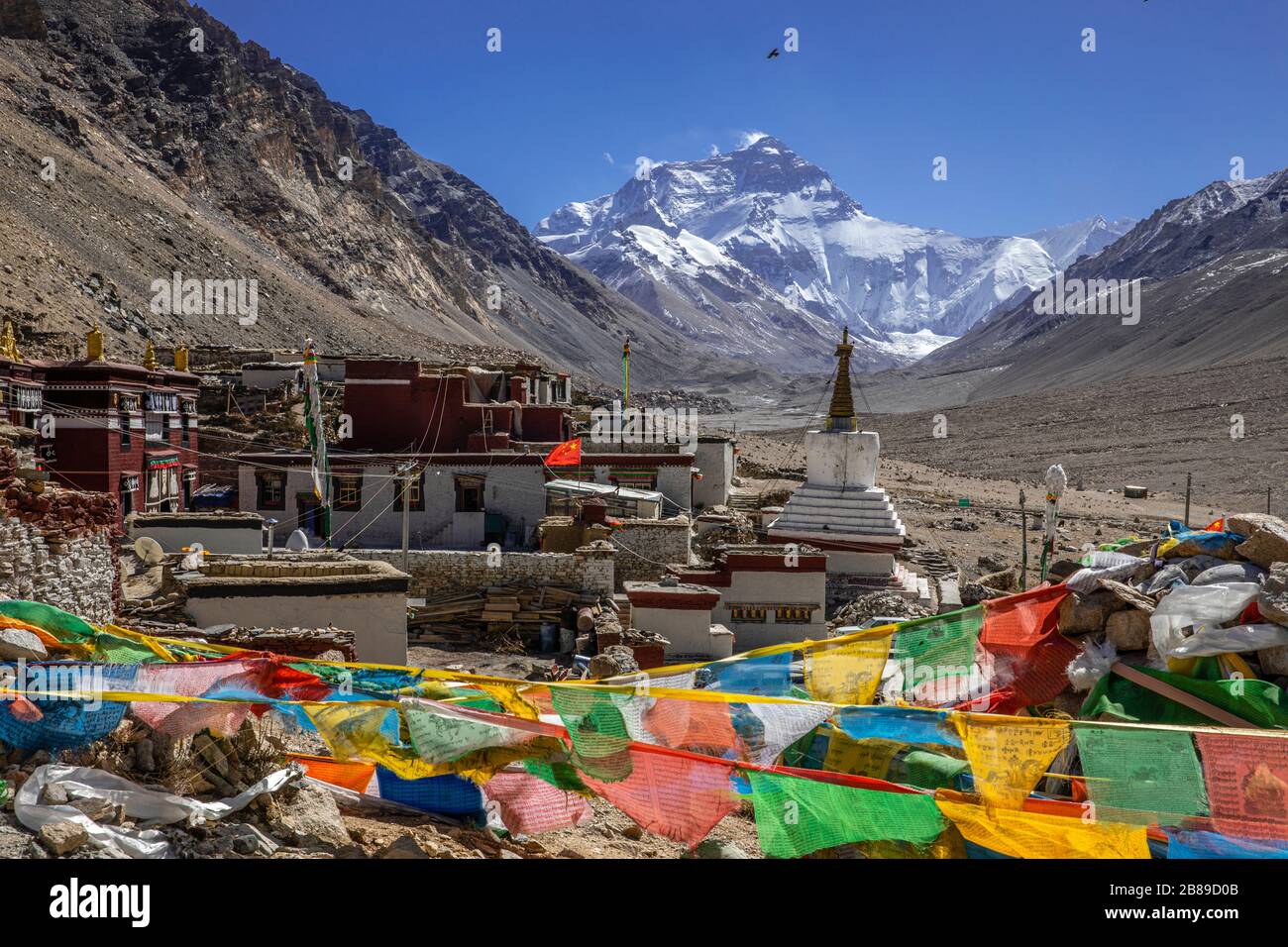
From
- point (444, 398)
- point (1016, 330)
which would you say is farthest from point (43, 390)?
point (1016, 330)

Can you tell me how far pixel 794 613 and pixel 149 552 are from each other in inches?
399

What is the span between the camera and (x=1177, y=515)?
46.2 meters

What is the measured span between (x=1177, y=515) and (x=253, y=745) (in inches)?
1904

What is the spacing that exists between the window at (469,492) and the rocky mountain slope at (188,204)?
30689 mm

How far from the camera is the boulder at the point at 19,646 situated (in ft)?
19.5

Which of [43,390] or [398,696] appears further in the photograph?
[43,390]

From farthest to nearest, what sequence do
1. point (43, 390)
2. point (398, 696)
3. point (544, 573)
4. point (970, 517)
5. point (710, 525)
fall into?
point (970, 517)
point (710, 525)
point (43, 390)
point (544, 573)
point (398, 696)

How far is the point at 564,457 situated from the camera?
2431cm

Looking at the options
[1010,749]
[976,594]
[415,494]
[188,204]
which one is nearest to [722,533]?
[415,494]

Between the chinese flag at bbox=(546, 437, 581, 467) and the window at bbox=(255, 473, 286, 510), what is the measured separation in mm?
5906

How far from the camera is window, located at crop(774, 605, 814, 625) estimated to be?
16.9 metres

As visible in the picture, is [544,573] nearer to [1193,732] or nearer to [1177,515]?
[1193,732]

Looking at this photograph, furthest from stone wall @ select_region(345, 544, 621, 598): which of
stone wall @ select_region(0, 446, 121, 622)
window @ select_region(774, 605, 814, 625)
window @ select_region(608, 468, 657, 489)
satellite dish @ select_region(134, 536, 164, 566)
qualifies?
window @ select_region(608, 468, 657, 489)

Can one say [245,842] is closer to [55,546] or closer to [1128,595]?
[1128,595]
